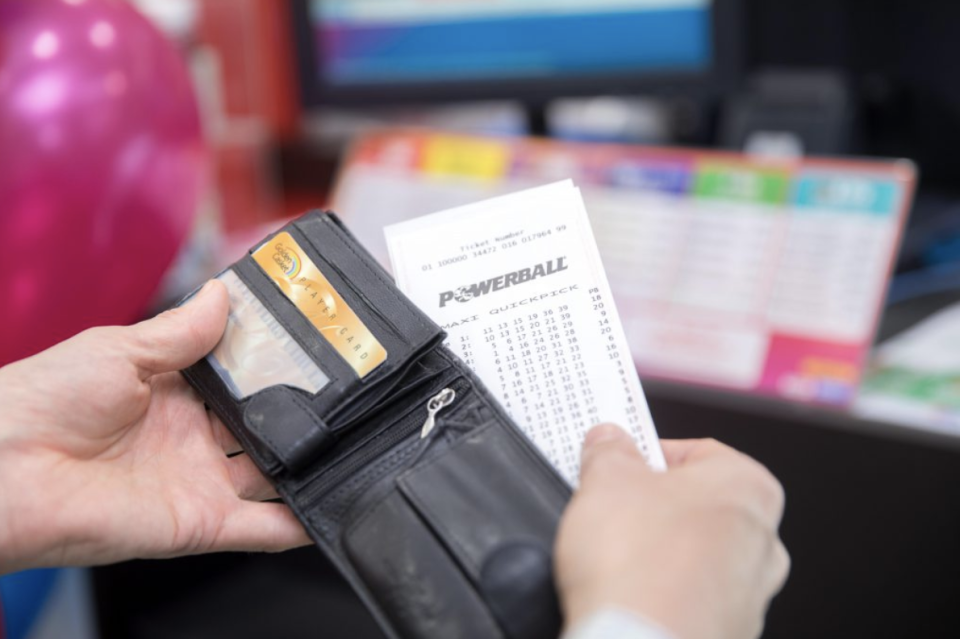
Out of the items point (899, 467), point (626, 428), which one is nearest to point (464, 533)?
point (626, 428)

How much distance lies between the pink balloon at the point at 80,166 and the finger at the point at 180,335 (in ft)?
1.03

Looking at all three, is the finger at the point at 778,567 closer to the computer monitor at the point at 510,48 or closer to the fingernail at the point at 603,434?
the fingernail at the point at 603,434

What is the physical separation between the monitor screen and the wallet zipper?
0.85m

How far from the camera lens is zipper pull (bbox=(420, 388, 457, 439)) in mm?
647

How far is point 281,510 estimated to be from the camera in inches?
27.5

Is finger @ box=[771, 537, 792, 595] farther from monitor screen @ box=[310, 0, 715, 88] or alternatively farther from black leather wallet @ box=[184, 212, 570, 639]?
monitor screen @ box=[310, 0, 715, 88]

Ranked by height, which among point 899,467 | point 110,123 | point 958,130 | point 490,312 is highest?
point 110,123

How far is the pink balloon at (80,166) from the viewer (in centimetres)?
92

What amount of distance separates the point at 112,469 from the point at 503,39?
38.0 inches

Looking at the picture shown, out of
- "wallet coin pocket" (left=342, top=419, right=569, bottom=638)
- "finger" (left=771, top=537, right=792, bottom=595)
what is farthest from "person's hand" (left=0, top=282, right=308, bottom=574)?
"finger" (left=771, top=537, right=792, bottom=595)

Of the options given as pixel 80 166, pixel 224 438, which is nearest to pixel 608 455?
pixel 224 438

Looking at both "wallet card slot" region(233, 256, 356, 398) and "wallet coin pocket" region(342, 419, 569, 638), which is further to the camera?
"wallet card slot" region(233, 256, 356, 398)

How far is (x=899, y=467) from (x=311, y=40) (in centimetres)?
115

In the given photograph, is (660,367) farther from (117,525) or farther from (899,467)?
(117,525)
